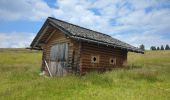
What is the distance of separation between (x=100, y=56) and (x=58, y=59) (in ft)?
12.5

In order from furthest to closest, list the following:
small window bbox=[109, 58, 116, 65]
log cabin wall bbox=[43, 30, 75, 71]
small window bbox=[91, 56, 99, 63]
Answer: small window bbox=[109, 58, 116, 65] < small window bbox=[91, 56, 99, 63] < log cabin wall bbox=[43, 30, 75, 71]

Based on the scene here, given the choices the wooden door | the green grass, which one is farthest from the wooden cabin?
the green grass

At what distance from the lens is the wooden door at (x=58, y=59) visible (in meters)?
19.8

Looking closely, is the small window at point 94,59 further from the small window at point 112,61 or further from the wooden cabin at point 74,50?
the small window at point 112,61

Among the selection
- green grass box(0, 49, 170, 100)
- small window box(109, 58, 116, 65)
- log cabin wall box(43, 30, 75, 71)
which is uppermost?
log cabin wall box(43, 30, 75, 71)

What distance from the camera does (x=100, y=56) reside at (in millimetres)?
20250

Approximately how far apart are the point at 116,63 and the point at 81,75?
5286 millimetres

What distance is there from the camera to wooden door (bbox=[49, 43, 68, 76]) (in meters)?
19.8

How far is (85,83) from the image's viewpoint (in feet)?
46.4

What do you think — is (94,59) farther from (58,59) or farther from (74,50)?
(58,59)

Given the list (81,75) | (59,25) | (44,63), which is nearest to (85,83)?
(81,75)

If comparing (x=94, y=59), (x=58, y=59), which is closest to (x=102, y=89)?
(x=94, y=59)

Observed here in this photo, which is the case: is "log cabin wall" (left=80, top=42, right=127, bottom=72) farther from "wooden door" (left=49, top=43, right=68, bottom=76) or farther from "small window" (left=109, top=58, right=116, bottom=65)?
"wooden door" (left=49, top=43, right=68, bottom=76)

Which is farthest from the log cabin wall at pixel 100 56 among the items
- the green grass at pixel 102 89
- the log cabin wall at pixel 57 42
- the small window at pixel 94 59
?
the green grass at pixel 102 89
